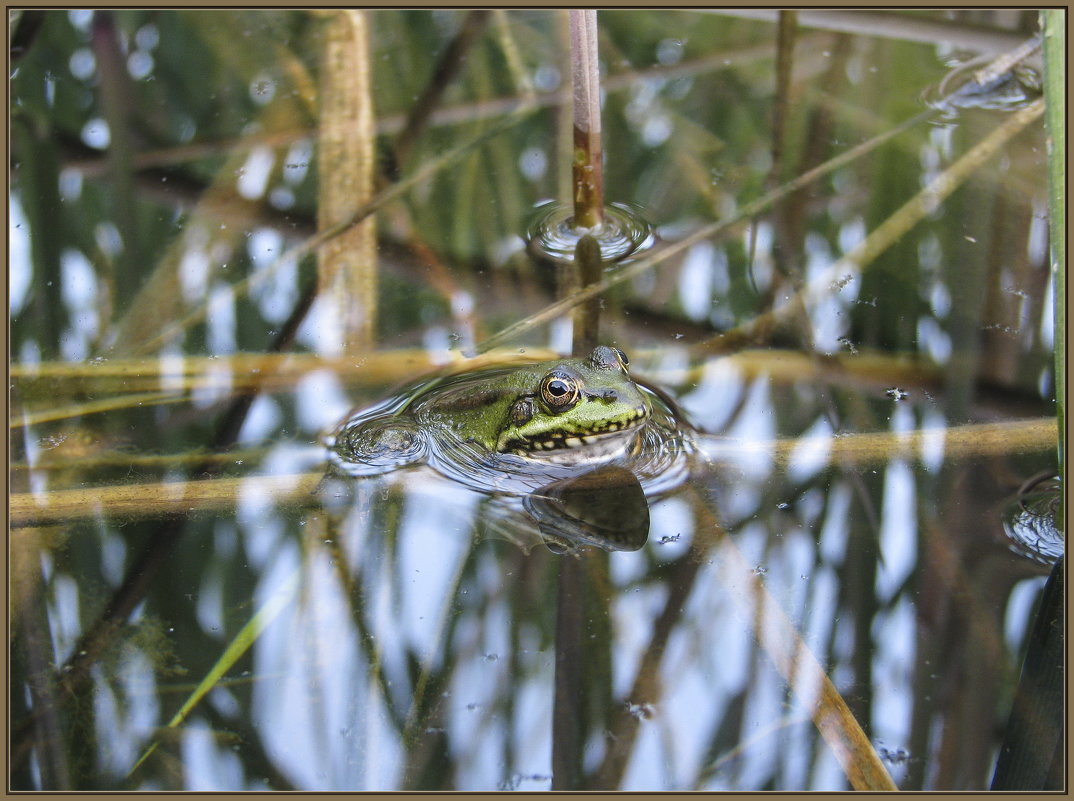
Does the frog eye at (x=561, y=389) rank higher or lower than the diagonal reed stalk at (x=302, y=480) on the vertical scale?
higher

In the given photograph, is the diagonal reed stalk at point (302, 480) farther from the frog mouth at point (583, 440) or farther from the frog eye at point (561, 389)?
the frog eye at point (561, 389)

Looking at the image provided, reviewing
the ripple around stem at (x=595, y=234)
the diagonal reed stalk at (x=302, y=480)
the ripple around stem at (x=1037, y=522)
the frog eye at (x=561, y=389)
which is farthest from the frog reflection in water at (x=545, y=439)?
the ripple around stem at (x=1037, y=522)

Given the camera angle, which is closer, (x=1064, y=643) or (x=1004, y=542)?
(x=1064, y=643)

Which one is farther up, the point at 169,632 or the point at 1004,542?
the point at 1004,542

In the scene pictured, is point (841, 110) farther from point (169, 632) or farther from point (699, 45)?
point (169, 632)

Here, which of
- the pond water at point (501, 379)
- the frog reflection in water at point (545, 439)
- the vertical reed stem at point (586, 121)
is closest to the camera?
the pond water at point (501, 379)

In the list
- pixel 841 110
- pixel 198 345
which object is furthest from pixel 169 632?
pixel 841 110

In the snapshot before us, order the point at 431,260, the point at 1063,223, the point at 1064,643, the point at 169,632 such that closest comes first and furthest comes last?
the point at 1063,223 → the point at 1064,643 → the point at 169,632 → the point at 431,260
